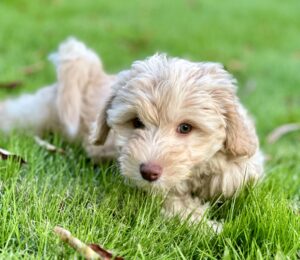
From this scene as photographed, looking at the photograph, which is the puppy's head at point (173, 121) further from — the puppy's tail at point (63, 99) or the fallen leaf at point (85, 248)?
the puppy's tail at point (63, 99)

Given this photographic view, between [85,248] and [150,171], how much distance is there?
0.64 metres

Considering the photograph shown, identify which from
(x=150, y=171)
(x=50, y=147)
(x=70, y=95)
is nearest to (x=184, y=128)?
(x=150, y=171)

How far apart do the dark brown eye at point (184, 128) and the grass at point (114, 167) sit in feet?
1.34

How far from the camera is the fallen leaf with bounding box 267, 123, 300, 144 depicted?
6.34 meters

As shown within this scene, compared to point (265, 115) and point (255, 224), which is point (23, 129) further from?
point (265, 115)

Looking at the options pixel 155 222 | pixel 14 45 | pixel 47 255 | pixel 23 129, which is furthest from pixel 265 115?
pixel 47 255

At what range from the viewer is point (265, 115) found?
7.00 metres

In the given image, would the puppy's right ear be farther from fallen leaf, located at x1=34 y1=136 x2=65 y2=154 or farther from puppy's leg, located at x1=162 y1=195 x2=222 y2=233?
puppy's leg, located at x1=162 y1=195 x2=222 y2=233

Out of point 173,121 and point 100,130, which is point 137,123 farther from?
point 100,130

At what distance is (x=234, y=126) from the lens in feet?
11.5

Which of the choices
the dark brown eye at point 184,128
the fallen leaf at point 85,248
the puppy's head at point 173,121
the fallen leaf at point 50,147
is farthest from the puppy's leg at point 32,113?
the fallen leaf at point 85,248

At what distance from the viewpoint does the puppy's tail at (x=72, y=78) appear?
480 cm

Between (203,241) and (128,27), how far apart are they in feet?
25.4

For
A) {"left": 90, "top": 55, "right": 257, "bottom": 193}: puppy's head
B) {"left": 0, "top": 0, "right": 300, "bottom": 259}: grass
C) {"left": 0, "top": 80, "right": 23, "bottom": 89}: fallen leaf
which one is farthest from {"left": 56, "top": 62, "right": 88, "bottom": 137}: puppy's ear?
{"left": 0, "top": 80, "right": 23, "bottom": 89}: fallen leaf
